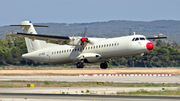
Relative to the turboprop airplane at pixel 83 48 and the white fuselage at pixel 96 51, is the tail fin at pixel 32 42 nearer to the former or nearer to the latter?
the turboprop airplane at pixel 83 48

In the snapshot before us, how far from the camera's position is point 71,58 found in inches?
1484

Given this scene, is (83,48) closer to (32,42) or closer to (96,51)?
(96,51)

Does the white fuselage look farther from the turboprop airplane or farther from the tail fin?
the tail fin

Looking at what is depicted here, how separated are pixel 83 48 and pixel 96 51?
207cm

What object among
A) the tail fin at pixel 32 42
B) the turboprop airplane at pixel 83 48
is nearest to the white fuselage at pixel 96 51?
the turboprop airplane at pixel 83 48

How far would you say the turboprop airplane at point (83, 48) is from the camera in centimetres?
3319

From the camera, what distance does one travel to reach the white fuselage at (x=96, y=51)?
Answer: 3309 centimetres

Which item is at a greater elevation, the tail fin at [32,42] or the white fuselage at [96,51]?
the tail fin at [32,42]

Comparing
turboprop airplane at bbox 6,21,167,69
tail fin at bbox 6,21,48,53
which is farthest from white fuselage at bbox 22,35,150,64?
tail fin at bbox 6,21,48,53

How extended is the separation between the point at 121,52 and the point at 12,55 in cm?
2901

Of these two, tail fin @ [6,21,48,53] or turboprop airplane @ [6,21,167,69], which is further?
tail fin @ [6,21,48,53]

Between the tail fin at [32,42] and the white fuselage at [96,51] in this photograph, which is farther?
the tail fin at [32,42]

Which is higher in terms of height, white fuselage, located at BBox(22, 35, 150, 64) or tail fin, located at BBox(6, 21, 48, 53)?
tail fin, located at BBox(6, 21, 48, 53)

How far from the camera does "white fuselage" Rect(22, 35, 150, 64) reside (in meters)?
33.1
